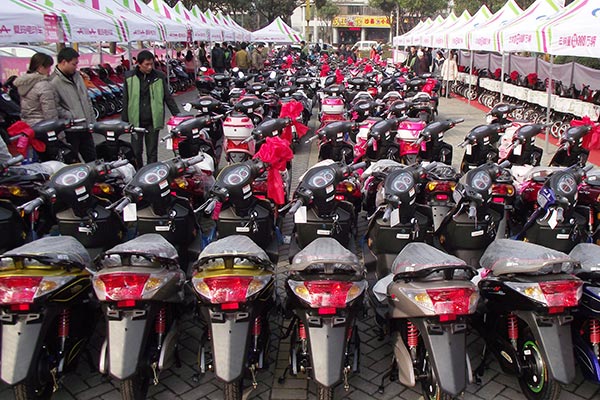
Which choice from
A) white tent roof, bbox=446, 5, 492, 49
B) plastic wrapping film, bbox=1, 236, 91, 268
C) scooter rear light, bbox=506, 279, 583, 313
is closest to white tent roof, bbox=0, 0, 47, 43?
plastic wrapping film, bbox=1, 236, 91, 268

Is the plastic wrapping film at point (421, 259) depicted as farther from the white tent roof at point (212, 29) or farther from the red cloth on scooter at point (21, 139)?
the white tent roof at point (212, 29)

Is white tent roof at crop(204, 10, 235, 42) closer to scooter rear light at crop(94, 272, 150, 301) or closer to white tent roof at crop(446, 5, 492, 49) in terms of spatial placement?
white tent roof at crop(446, 5, 492, 49)

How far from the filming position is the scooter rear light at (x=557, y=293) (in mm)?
3088

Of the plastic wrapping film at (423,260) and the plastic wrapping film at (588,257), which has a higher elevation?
the plastic wrapping film at (423,260)

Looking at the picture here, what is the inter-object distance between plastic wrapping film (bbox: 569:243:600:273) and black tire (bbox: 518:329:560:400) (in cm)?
57

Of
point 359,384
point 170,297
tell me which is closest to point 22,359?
point 170,297

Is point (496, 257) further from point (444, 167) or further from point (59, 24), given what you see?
point (59, 24)

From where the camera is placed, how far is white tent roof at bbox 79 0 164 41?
11.0 metres

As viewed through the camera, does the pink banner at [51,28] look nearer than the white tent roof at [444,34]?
Yes

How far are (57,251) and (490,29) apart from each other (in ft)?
43.5

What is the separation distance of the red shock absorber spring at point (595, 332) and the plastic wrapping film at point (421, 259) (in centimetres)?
89

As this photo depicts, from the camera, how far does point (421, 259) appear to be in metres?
3.30

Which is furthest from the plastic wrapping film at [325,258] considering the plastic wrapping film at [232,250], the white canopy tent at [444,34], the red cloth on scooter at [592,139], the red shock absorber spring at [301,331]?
the white canopy tent at [444,34]

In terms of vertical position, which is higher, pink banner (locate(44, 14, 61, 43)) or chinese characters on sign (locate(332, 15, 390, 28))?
chinese characters on sign (locate(332, 15, 390, 28))
